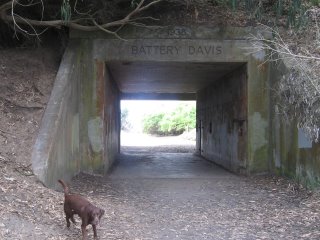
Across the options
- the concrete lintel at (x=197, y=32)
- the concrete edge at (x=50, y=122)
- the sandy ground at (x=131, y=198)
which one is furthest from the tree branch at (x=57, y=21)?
the sandy ground at (x=131, y=198)

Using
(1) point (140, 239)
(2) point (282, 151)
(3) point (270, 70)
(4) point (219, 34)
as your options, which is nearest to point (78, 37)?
(4) point (219, 34)

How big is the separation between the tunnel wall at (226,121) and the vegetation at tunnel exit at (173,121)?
78.8 ft

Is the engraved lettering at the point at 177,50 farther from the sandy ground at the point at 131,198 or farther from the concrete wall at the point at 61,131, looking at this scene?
the sandy ground at the point at 131,198

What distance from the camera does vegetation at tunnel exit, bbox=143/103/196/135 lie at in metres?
43.2

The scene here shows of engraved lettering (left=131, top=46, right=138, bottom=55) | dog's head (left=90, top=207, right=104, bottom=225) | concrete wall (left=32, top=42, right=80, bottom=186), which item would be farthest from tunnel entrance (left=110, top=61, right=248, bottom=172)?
dog's head (left=90, top=207, right=104, bottom=225)

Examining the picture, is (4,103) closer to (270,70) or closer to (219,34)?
(219,34)

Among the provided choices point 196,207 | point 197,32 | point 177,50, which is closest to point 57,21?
point 177,50

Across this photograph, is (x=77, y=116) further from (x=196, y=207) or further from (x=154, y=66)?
(x=196, y=207)

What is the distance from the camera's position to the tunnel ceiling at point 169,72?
39.1 feet

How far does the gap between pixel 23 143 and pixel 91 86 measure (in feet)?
10.8

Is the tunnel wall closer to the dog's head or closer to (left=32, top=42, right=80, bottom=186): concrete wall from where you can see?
(left=32, top=42, right=80, bottom=186): concrete wall

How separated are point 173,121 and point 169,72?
31.3 m

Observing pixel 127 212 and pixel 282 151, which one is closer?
pixel 127 212

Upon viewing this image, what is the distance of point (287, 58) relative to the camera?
971 cm
